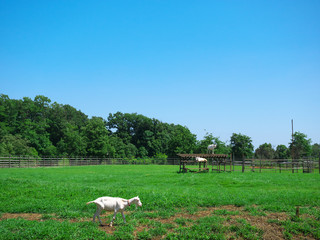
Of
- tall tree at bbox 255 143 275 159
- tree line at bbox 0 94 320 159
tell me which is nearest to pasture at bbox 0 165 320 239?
tree line at bbox 0 94 320 159

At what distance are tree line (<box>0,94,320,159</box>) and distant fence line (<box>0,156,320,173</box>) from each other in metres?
7.34

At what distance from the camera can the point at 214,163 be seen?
172 feet

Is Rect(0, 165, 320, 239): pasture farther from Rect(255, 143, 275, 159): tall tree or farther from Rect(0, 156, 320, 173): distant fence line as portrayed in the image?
Rect(255, 143, 275, 159): tall tree

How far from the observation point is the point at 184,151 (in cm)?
7631

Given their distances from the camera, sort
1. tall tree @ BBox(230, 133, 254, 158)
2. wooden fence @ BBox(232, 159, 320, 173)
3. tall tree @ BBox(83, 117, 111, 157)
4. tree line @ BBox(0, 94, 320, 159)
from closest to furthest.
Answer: wooden fence @ BBox(232, 159, 320, 173), tree line @ BBox(0, 94, 320, 159), tall tree @ BBox(83, 117, 111, 157), tall tree @ BBox(230, 133, 254, 158)

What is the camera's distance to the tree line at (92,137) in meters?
63.8

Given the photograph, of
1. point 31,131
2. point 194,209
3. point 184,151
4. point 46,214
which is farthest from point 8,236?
point 184,151

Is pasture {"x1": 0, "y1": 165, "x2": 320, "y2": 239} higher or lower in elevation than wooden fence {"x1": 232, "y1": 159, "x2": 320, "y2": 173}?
higher

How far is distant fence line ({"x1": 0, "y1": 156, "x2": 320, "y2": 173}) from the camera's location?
31688mm

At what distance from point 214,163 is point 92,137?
35.5 metres

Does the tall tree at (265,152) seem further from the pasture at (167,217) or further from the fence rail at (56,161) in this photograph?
the pasture at (167,217)

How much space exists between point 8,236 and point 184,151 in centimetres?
7126

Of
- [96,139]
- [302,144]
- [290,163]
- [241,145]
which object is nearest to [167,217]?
[290,163]

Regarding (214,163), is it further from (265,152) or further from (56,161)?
(265,152)
